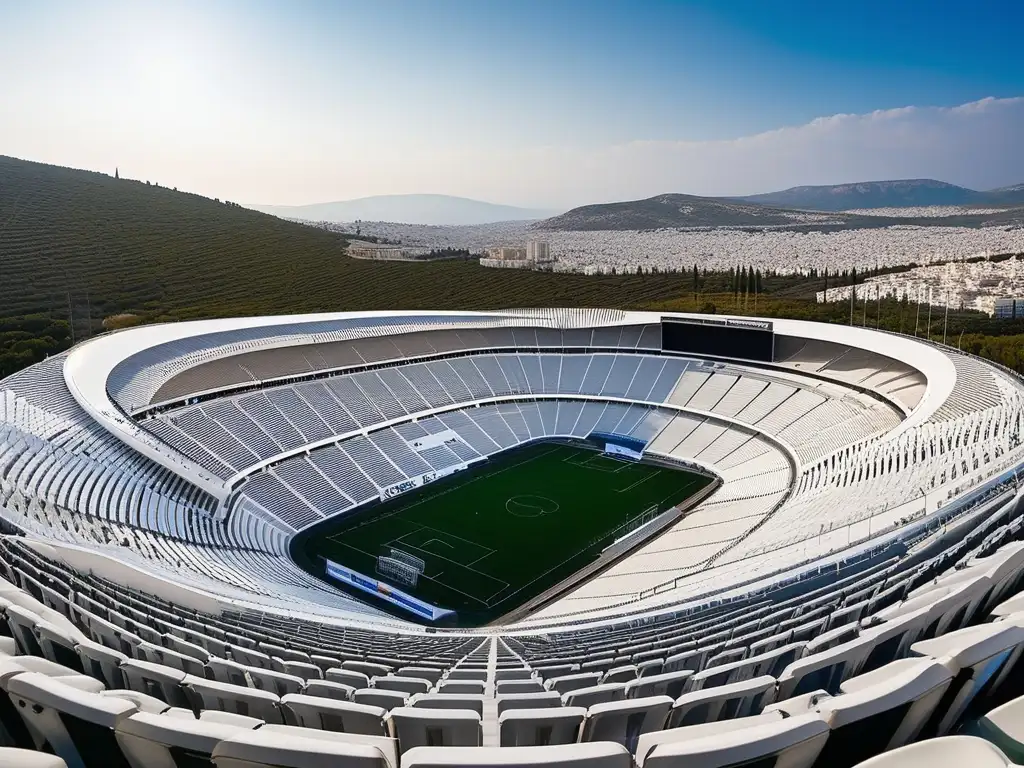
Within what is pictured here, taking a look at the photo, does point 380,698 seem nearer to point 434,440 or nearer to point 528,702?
point 528,702

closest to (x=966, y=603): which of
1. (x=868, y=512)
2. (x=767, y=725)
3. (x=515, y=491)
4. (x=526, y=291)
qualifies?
(x=767, y=725)

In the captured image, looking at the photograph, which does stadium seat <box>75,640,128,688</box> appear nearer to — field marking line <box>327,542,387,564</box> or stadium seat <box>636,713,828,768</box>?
stadium seat <box>636,713,828,768</box>

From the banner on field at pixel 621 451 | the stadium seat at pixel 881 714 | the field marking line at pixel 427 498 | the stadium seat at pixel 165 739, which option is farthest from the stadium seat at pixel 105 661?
the banner on field at pixel 621 451

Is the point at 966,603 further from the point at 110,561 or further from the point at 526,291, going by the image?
the point at 526,291

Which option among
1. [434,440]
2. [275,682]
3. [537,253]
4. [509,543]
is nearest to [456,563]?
[509,543]

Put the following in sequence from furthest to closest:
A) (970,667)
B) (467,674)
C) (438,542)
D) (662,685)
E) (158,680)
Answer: (438,542), (467,674), (662,685), (158,680), (970,667)
